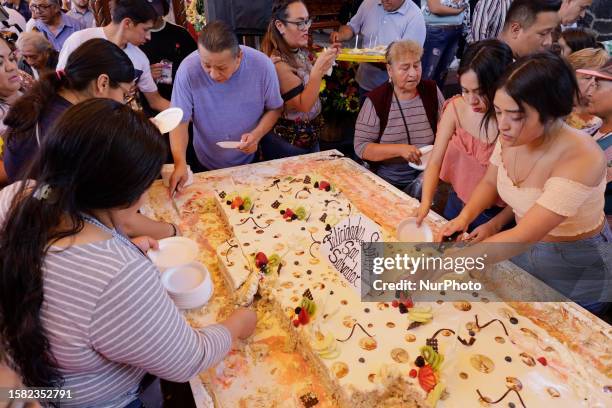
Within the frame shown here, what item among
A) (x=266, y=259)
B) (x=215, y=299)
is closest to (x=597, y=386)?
(x=266, y=259)

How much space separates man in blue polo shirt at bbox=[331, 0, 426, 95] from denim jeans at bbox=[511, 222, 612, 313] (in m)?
2.62

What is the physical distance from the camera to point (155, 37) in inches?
132

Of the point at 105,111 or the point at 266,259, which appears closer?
the point at 105,111

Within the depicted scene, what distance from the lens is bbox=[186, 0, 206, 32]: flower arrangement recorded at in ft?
12.7

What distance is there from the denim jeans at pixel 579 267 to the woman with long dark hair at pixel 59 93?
5.80 ft

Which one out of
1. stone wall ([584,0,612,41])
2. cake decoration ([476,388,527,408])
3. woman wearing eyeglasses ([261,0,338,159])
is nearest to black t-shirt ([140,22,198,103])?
woman wearing eyeglasses ([261,0,338,159])

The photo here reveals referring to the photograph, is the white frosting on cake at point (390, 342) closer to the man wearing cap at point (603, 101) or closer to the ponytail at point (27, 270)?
the ponytail at point (27, 270)

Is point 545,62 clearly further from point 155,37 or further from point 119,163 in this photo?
point 155,37

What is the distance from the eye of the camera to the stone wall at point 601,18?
4.52m

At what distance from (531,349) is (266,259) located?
3.05 ft

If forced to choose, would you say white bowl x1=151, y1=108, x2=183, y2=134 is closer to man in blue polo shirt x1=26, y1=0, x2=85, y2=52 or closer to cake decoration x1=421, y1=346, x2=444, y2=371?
cake decoration x1=421, y1=346, x2=444, y2=371

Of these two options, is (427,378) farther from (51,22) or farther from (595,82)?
(51,22)

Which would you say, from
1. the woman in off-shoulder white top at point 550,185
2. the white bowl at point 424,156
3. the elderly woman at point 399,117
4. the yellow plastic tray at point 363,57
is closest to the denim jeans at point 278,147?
the elderly woman at point 399,117

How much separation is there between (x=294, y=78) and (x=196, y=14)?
6.67ft
